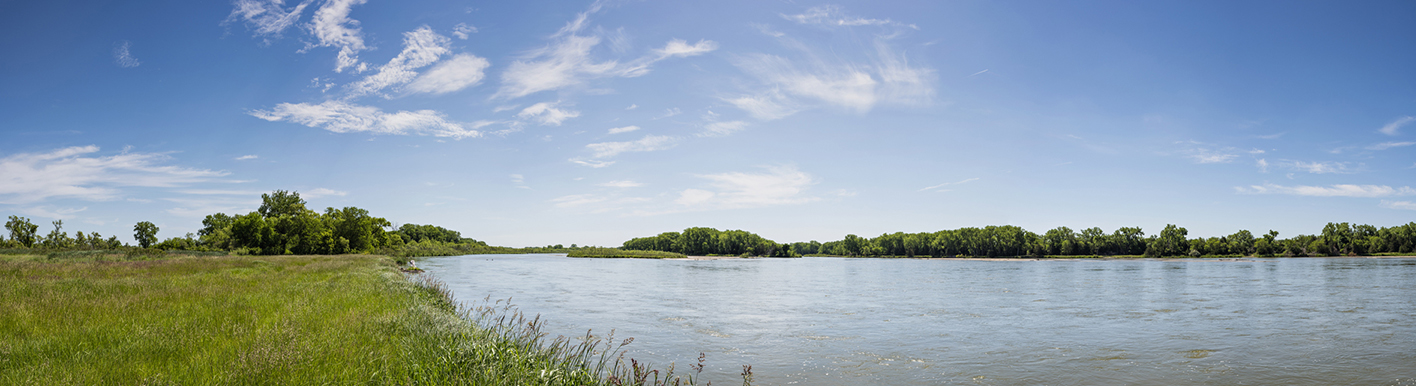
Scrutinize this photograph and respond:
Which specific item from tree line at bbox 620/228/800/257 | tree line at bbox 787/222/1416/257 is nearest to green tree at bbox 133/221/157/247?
tree line at bbox 620/228/800/257

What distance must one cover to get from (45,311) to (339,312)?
4.57 m

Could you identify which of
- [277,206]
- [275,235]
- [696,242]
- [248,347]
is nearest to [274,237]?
[275,235]

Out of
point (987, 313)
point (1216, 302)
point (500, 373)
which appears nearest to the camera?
point (500, 373)

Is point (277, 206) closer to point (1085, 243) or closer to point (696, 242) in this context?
point (696, 242)

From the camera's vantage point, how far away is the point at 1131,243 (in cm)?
15400

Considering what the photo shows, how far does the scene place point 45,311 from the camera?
10781mm

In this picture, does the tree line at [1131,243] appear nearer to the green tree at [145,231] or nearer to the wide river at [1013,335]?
the wide river at [1013,335]

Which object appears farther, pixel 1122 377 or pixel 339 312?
pixel 339 312

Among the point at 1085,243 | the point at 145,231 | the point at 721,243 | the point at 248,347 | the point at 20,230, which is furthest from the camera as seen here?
the point at 721,243

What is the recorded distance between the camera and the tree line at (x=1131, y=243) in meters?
131

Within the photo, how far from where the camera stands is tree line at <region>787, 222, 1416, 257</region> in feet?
430

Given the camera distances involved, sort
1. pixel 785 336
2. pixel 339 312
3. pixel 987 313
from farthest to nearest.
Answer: pixel 987 313 < pixel 785 336 < pixel 339 312

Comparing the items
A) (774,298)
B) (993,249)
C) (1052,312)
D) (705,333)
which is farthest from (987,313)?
(993,249)

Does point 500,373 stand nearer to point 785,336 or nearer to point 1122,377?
point 785,336
